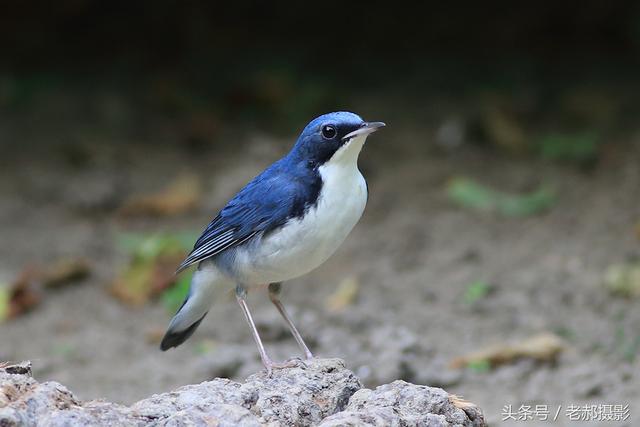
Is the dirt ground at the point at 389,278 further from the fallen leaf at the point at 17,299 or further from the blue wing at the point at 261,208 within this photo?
the blue wing at the point at 261,208

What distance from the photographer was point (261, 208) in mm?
5207

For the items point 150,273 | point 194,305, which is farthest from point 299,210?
point 150,273

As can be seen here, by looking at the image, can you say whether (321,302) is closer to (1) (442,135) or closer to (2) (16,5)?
(1) (442,135)

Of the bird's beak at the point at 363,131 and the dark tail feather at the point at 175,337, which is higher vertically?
the dark tail feather at the point at 175,337

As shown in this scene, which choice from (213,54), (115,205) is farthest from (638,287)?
(213,54)

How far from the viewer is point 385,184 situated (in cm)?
997

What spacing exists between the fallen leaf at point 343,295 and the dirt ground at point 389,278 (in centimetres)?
8

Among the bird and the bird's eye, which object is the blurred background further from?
the bird's eye

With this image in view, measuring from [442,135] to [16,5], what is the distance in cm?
508

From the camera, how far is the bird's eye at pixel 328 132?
5012 millimetres

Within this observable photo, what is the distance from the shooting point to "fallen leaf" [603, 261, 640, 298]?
25.1 ft

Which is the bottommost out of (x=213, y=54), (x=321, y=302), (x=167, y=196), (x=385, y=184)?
(x=321, y=302)

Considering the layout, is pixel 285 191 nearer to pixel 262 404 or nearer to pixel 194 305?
pixel 194 305

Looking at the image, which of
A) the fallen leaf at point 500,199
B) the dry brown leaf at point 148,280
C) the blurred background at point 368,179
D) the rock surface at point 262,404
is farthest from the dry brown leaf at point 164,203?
the rock surface at point 262,404
